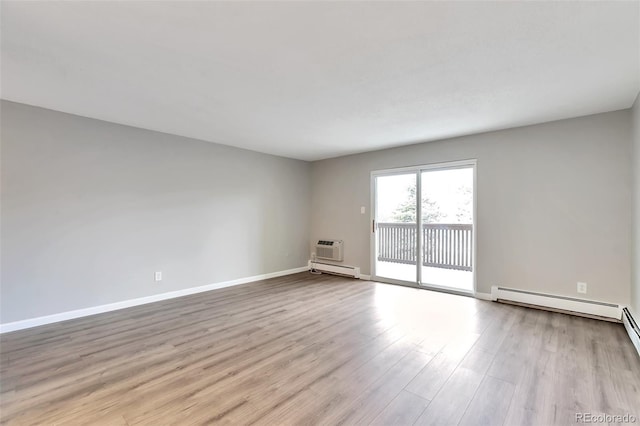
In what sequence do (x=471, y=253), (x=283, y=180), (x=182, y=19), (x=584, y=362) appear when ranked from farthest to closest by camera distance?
(x=283, y=180) → (x=471, y=253) → (x=584, y=362) → (x=182, y=19)

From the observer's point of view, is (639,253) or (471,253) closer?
(639,253)

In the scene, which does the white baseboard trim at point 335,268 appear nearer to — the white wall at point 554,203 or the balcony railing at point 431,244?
the balcony railing at point 431,244

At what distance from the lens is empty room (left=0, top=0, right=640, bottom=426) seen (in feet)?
5.83

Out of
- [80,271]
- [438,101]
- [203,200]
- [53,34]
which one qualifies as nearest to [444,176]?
[438,101]

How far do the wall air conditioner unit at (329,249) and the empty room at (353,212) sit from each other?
448mm

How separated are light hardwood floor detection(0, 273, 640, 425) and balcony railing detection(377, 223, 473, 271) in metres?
0.95

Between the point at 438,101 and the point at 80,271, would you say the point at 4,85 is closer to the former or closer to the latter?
the point at 80,271

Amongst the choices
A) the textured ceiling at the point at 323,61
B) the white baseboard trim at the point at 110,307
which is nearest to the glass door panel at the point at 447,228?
the textured ceiling at the point at 323,61

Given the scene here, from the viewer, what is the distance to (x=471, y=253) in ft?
14.0

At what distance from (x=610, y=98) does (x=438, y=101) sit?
1775 millimetres

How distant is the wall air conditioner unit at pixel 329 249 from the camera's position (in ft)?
18.9

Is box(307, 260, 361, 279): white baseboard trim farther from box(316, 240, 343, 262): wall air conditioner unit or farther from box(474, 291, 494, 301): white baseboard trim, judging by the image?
box(474, 291, 494, 301): white baseboard trim

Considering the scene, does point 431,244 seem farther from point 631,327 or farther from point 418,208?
point 631,327

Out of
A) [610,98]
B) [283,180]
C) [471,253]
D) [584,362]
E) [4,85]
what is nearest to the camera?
[584,362]
